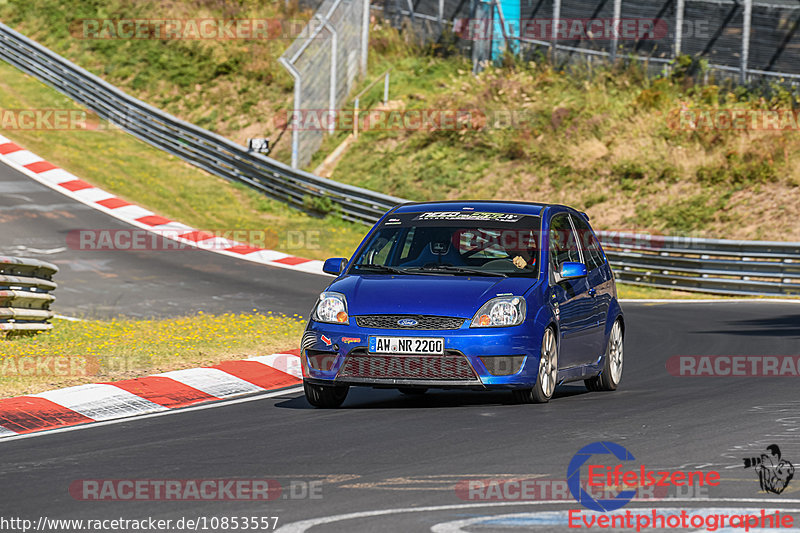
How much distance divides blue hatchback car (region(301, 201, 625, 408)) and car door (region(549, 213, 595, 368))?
0.5 inches

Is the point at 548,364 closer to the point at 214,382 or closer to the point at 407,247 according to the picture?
the point at 407,247

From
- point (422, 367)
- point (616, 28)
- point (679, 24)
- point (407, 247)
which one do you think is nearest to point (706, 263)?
point (679, 24)

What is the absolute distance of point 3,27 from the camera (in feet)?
132

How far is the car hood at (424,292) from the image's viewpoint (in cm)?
952

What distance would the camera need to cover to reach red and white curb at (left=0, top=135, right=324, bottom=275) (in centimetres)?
2578

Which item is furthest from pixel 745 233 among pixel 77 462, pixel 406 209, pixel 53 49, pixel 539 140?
pixel 53 49

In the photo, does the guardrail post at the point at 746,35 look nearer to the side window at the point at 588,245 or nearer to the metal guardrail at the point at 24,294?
the side window at the point at 588,245

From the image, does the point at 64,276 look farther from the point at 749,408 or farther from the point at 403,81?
the point at 403,81

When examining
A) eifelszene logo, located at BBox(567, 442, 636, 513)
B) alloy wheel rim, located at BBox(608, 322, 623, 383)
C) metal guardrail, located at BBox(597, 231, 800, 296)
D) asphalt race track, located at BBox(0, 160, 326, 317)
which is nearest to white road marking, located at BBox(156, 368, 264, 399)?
alloy wheel rim, located at BBox(608, 322, 623, 383)

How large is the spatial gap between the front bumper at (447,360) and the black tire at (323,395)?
0.31 metres

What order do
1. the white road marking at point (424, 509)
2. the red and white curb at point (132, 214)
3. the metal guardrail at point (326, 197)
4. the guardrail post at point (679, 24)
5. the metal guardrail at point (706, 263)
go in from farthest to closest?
the guardrail post at point (679, 24)
the red and white curb at point (132, 214)
the metal guardrail at point (326, 197)
the metal guardrail at point (706, 263)
the white road marking at point (424, 509)

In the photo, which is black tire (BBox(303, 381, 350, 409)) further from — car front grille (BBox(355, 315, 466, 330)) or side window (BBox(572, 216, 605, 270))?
side window (BBox(572, 216, 605, 270))

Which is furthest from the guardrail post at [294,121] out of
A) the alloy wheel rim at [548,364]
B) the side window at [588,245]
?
the alloy wheel rim at [548,364]

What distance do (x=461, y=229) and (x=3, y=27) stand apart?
33.3m
